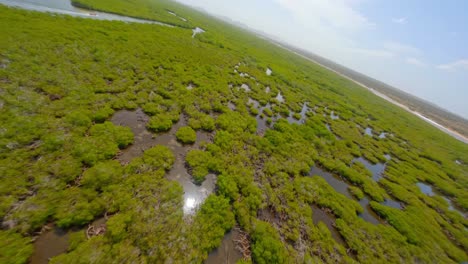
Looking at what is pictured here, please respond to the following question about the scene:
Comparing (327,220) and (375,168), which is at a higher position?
(375,168)

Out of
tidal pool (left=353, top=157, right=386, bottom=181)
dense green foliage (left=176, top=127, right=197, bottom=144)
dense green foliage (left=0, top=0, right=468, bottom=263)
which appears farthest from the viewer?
tidal pool (left=353, top=157, right=386, bottom=181)

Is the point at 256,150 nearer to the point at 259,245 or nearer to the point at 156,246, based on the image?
the point at 259,245

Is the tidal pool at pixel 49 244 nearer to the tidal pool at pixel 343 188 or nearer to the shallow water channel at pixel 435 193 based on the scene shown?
the tidal pool at pixel 343 188

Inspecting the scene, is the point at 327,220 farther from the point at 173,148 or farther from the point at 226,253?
the point at 173,148

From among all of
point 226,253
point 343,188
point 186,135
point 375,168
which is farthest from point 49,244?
point 375,168

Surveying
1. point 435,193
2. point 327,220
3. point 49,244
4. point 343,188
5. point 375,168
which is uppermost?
point 435,193

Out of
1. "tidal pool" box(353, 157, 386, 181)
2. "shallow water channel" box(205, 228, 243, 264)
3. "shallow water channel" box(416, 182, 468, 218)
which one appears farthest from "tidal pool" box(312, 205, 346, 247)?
"shallow water channel" box(416, 182, 468, 218)

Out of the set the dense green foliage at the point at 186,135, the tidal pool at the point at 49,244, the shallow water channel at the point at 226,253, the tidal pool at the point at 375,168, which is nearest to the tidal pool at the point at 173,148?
the dense green foliage at the point at 186,135

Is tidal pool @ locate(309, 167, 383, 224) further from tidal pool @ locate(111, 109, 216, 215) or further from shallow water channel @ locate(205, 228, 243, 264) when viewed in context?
tidal pool @ locate(111, 109, 216, 215)
